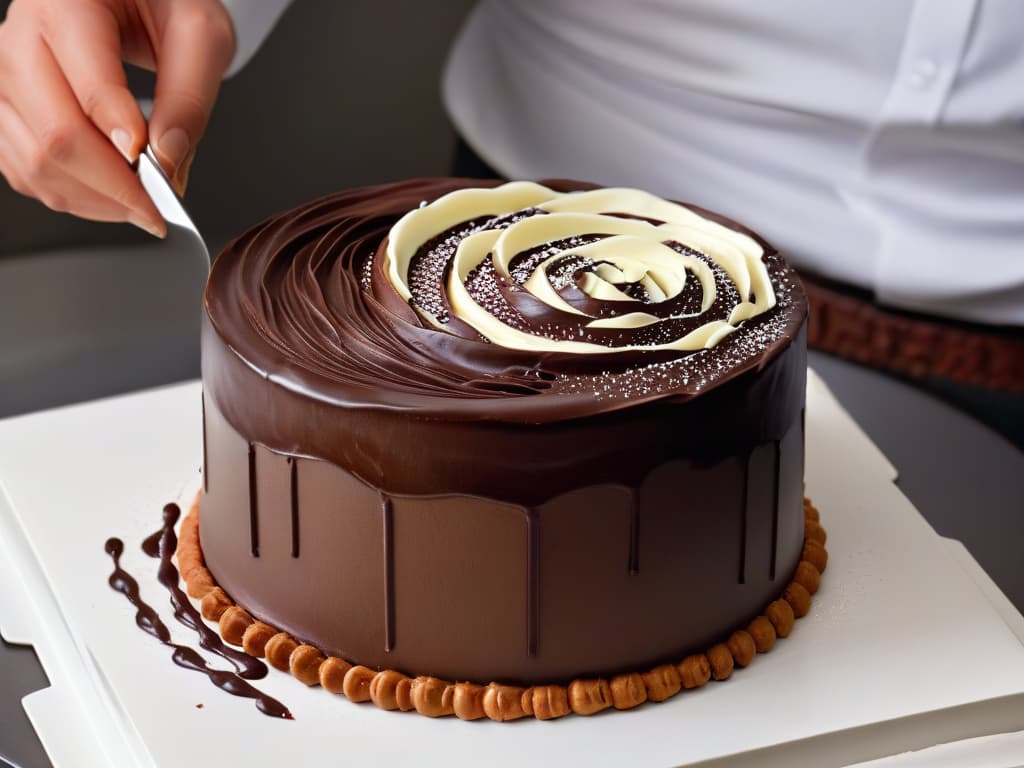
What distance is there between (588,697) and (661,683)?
80 millimetres

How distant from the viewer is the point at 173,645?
4.56 feet

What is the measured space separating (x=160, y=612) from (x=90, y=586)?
9 cm

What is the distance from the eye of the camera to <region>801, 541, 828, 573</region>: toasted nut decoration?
1538mm

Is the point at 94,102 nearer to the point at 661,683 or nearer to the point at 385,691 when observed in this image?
the point at 385,691

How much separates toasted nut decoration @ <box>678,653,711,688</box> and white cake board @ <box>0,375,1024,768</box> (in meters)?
0.01

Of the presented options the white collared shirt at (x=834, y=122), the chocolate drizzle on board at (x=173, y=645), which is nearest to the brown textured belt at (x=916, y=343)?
the white collared shirt at (x=834, y=122)

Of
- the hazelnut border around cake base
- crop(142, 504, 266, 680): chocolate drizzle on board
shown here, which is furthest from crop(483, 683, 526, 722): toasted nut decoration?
crop(142, 504, 266, 680): chocolate drizzle on board

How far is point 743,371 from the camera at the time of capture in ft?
4.27

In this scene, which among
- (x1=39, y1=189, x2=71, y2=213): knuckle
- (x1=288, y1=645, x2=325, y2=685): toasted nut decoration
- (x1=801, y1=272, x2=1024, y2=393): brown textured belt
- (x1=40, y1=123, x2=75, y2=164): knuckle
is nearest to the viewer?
(x1=288, y1=645, x2=325, y2=685): toasted nut decoration

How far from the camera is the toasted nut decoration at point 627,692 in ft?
4.34

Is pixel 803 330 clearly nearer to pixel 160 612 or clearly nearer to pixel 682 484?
pixel 682 484

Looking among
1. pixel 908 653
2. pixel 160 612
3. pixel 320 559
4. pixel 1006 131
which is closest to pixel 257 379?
pixel 320 559

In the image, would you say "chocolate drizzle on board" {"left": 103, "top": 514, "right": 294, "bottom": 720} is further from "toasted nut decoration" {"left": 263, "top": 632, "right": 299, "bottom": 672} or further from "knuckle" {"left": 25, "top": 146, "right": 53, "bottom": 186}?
"knuckle" {"left": 25, "top": 146, "right": 53, "bottom": 186}

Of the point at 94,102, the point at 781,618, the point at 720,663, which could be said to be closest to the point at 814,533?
the point at 781,618
